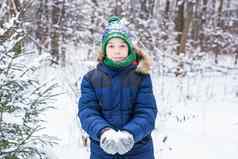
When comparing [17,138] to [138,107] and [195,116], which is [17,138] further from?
[195,116]

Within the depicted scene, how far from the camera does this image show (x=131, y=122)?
2.60 metres

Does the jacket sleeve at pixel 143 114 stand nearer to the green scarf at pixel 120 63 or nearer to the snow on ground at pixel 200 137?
the green scarf at pixel 120 63

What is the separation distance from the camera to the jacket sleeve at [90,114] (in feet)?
8.36

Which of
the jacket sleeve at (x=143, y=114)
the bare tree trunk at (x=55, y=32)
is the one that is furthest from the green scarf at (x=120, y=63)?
the bare tree trunk at (x=55, y=32)

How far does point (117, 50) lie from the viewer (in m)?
2.71

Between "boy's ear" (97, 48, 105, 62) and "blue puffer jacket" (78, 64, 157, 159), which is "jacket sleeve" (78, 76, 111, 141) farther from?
"boy's ear" (97, 48, 105, 62)

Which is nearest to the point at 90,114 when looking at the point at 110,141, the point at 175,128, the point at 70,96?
the point at 110,141

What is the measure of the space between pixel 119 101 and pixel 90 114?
7.4 inches

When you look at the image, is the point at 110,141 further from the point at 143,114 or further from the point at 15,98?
the point at 15,98

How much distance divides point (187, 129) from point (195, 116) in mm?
1304

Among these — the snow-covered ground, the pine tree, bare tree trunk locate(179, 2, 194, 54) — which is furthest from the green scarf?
bare tree trunk locate(179, 2, 194, 54)

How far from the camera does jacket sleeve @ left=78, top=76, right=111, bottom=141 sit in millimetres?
2549

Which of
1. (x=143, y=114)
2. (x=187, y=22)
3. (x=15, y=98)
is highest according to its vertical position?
(x=187, y=22)

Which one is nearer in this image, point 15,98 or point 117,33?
point 117,33
